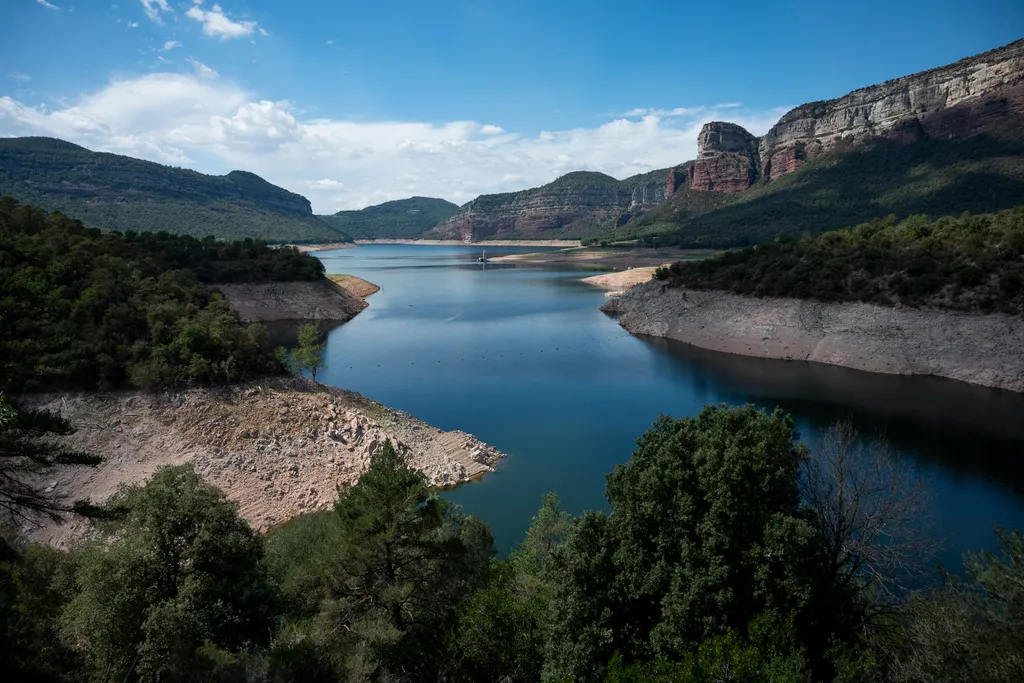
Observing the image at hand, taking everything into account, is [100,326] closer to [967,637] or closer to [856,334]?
[967,637]

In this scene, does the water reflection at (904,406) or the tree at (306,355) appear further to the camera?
the tree at (306,355)

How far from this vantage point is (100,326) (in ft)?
88.7

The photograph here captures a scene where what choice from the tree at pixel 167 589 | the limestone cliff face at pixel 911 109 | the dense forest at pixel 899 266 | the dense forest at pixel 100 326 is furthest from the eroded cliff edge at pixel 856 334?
the limestone cliff face at pixel 911 109

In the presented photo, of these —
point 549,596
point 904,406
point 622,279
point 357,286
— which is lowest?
point 904,406

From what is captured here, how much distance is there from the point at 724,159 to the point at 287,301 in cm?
13043

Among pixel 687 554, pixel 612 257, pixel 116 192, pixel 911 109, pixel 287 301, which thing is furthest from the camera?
pixel 116 192

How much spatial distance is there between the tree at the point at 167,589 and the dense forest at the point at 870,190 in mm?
90168

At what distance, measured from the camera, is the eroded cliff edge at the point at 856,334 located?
1400 inches

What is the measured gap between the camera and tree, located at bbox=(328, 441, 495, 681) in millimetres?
10922

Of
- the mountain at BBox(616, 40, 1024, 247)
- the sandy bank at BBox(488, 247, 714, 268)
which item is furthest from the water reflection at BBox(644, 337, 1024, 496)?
the sandy bank at BBox(488, 247, 714, 268)

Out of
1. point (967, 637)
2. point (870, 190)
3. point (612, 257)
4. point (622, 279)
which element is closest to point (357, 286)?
point (622, 279)

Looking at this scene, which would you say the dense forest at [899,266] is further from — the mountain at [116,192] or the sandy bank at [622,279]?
the mountain at [116,192]

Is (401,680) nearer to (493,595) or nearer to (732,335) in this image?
(493,595)

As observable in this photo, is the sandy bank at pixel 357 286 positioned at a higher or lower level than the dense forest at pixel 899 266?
lower
